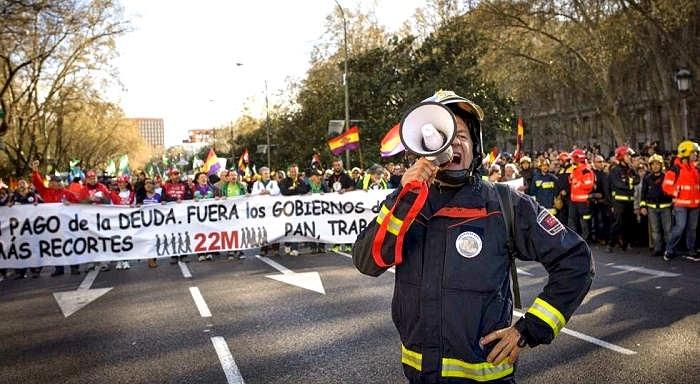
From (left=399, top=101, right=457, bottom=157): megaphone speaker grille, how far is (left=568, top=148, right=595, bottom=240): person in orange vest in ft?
38.9

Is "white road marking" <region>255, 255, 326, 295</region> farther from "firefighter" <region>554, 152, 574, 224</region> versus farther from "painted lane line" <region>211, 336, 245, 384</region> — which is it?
"firefighter" <region>554, 152, 574, 224</region>

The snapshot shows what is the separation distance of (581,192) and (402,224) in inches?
474

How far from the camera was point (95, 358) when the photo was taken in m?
6.46

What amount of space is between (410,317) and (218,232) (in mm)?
11320

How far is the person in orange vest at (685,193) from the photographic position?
11.2m

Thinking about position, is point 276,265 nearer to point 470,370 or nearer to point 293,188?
point 293,188

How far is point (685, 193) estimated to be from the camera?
11.3 metres

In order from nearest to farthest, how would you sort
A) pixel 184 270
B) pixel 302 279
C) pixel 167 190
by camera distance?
pixel 302 279, pixel 184 270, pixel 167 190

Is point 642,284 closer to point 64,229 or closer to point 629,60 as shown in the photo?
point 64,229

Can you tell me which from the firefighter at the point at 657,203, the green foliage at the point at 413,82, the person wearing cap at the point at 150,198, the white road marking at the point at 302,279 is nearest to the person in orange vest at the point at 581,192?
the firefighter at the point at 657,203

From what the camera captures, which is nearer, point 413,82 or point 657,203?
point 657,203

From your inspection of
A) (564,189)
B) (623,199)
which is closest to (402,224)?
(623,199)

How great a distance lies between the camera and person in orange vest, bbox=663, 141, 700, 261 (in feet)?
36.9

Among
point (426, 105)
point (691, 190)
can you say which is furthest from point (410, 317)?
point (691, 190)
